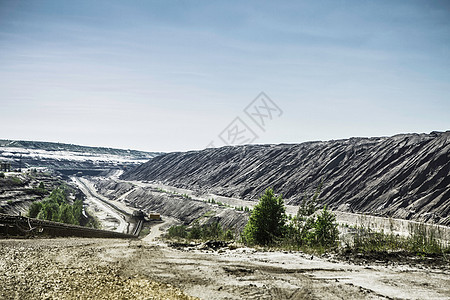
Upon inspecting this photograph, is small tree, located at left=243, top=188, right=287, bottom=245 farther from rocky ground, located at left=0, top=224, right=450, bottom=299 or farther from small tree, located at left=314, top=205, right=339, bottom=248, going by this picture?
rocky ground, located at left=0, top=224, right=450, bottom=299

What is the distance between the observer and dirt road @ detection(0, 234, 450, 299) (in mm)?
6719

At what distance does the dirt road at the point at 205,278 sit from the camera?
672 centimetres

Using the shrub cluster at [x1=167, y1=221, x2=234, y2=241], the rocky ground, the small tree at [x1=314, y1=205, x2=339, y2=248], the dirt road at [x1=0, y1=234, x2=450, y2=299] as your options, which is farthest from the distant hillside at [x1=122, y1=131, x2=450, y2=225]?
the dirt road at [x1=0, y1=234, x2=450, y2=299]

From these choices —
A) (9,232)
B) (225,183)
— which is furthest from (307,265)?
(225,183)

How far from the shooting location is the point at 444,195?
5056cm

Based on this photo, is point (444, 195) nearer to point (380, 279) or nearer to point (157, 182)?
point (380, 279)

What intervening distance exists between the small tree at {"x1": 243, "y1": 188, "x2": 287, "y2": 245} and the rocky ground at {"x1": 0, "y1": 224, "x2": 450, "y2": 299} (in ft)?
27.9

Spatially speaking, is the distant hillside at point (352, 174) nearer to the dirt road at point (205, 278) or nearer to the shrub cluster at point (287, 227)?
the shrub cluster at point (287, 227)

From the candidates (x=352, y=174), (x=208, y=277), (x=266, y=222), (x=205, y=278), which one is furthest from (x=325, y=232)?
(x=352, y=174)

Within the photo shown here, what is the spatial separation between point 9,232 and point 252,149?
10887 cm

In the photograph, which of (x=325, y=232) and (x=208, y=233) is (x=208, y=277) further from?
(x=208, y=233)

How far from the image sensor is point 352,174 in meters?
73.4

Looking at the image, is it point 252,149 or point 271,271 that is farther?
point 252,149

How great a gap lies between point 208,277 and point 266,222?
12344mm
